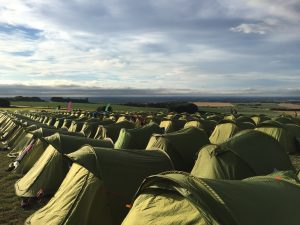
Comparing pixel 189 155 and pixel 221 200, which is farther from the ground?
pixel 221 200

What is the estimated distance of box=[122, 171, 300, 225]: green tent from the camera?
5060 mm

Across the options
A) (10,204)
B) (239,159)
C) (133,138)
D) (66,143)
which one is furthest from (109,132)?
(239,159)

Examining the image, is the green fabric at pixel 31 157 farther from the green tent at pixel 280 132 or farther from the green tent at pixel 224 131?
the green tent at pixel 280 132

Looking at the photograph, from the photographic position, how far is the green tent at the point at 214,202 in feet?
16.6

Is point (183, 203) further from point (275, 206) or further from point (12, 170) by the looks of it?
point (12, 170)

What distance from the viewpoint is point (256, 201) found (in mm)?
5328

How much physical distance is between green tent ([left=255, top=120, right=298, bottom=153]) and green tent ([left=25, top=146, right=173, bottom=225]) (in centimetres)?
1462

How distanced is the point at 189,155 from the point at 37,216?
19.5 feet

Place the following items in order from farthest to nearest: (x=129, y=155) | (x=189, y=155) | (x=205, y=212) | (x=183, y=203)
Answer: (x=189, y=155)
(x=129, y=155)
(x=183, y=203)
(x=205, y=212)

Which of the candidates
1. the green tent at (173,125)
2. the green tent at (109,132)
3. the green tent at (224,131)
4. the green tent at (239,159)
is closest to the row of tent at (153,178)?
the green tent at (239,159)

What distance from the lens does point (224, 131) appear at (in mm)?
22203

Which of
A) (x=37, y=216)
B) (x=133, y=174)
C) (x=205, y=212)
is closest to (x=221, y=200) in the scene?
(x=205, y=212)

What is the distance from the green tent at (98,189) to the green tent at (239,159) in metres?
1.53

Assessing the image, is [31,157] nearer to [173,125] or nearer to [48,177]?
[48,177]
